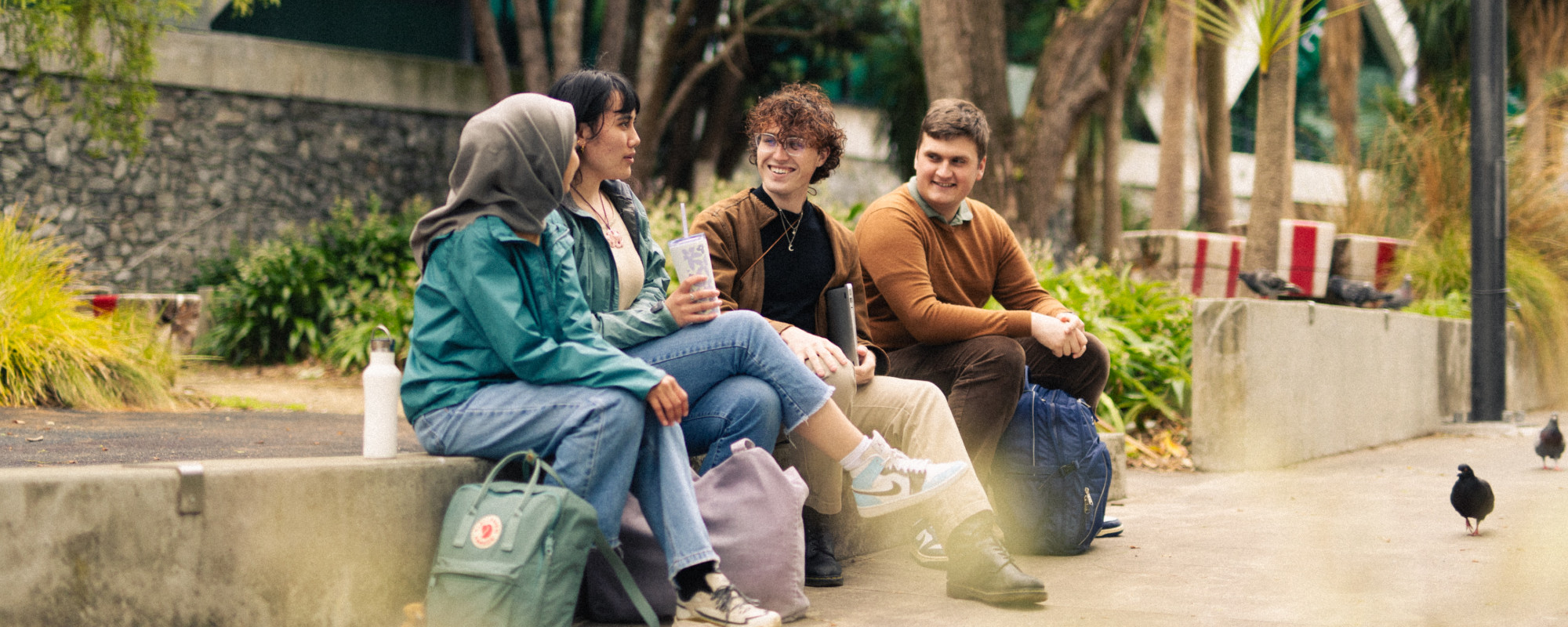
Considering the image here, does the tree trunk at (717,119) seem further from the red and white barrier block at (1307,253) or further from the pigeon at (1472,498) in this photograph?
the pigeon at (1472,498)

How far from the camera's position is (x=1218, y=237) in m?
8.97

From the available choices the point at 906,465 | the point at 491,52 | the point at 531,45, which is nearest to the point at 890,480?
the point at 906,465

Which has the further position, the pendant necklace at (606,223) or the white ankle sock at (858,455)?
the pendant necklace at (606,223)

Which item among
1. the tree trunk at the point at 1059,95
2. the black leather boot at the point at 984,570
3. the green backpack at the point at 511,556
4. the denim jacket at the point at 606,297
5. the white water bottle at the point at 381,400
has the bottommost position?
the black leather boot at the point at 984,570

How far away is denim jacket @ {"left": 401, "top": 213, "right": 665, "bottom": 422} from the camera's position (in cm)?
261

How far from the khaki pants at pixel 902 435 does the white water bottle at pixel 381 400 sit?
3.70 ft

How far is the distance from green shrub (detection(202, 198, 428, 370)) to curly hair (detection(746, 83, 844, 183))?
5.98 metres

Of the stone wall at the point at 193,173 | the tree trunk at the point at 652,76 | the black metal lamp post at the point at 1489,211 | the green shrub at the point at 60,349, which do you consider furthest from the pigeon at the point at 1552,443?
the stone wall at the point at 193,173

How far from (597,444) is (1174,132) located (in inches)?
399

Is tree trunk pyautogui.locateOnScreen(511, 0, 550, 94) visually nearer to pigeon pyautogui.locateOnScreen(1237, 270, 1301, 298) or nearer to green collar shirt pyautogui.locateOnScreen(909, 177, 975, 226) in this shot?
pigeon pyautogui.locateOnScreen(1237, 270, 1301, 298)

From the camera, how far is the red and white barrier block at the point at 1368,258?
31.0ft

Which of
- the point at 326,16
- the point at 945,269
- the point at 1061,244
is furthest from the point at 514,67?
the point at 945,269

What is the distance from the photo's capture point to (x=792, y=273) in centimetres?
359

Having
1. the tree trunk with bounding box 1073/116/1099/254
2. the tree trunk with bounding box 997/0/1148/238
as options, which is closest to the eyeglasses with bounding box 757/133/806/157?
the tree trunk with bounding box 997/0/1148/238
